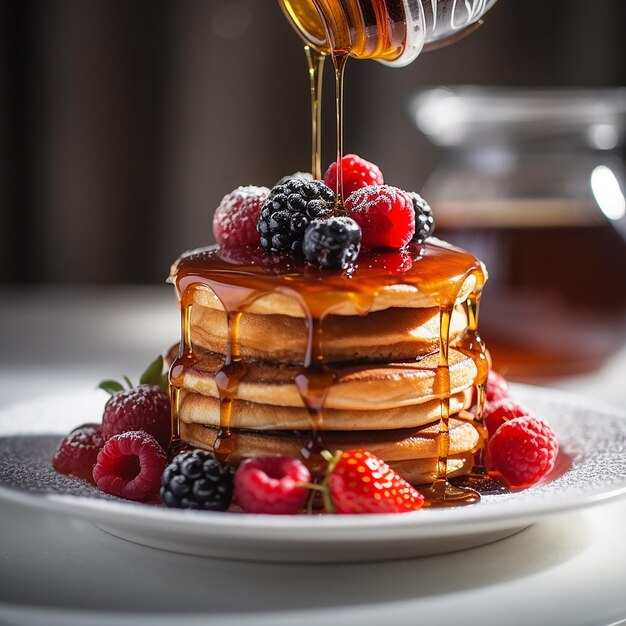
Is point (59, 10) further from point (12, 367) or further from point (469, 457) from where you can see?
point (469, 457)

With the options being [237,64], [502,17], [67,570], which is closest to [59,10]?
[237,64]

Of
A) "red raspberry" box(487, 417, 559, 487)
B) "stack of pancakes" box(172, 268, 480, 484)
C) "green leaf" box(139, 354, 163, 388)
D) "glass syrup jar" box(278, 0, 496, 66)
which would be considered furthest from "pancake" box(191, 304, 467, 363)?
"glass syrup jar" box(278, 0, 496, 66)

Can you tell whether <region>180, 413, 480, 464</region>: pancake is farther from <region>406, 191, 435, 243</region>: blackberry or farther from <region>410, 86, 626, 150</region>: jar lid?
<region>410, 86, 626, 150</region>: jar lid

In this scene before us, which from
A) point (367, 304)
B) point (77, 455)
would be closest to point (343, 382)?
point (367, 304)

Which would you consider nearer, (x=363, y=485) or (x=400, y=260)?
(x=363, y=485)

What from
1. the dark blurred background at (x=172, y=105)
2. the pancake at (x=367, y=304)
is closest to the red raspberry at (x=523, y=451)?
the pancake at (x=367, y=304)

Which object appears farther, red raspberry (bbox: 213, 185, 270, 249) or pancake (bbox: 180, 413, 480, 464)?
red raspberry (bbox: 213, 185, 270, 249)
